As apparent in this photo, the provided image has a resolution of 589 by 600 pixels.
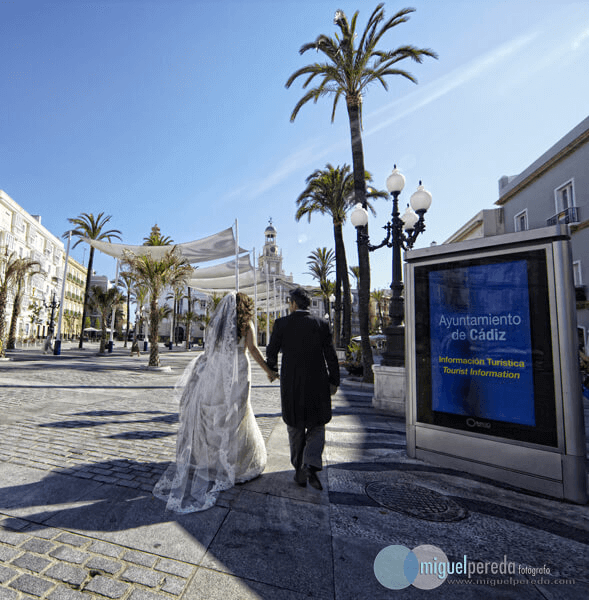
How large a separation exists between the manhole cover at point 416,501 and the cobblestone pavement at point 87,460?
4.27 ft

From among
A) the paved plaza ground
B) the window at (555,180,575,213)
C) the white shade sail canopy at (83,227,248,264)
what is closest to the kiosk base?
the paved plaza ground

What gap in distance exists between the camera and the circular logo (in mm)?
2000

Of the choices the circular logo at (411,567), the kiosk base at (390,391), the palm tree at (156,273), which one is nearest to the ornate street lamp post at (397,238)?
the kiosk base at (390,391)

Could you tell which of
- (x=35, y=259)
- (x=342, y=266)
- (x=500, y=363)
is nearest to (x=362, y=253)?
(x=342, y=266)

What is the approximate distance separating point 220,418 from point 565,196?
21881 mm

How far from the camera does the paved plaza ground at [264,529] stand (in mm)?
1926

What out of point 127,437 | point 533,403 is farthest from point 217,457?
point 533,403

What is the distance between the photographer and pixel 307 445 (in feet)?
11.0

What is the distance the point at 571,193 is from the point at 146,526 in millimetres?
22390

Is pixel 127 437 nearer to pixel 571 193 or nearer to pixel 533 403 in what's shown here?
pixel 533 403

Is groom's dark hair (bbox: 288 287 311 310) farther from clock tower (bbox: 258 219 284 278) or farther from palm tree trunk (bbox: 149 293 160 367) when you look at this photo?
clock tower (bbox: 258 219 284 278)

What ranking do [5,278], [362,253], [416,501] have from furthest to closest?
1. [5,278]
2. [362,253]
3. [416,501]

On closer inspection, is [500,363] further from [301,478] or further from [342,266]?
[342,266]

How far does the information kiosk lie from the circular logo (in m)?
1.71
